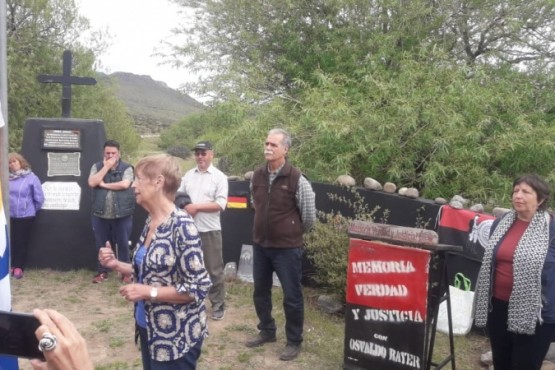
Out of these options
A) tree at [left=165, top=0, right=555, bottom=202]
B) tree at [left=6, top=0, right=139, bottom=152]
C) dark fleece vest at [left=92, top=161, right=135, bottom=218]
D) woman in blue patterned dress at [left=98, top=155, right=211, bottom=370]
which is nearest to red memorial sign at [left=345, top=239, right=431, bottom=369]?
woman in blue patterned dress at [left=98, top=155, right=211, bottom=370]

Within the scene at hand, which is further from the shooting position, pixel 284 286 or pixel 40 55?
pixel 40 55

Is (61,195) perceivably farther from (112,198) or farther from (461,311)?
(461,311)

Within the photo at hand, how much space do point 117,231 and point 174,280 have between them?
409 centimetres

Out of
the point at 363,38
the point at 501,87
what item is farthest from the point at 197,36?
the point at 501,87

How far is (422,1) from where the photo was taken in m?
11.5

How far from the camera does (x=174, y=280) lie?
2.67 m

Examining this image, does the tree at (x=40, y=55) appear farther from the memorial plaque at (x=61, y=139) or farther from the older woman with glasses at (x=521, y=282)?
the older woman with glasses at (x=521, y=282)

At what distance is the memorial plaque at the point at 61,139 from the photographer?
6.89m

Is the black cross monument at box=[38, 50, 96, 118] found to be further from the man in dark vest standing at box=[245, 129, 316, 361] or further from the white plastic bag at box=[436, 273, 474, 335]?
the white plastic bag at box=[436, 273, 474, 335]

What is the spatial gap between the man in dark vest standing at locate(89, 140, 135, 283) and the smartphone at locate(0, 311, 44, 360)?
511 cm

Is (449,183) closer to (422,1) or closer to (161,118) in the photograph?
(422,1)

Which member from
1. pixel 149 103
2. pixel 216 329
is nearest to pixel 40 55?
pixel 216 329

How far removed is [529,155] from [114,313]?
5.71m

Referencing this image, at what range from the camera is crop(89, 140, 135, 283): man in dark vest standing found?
20.6 ft
